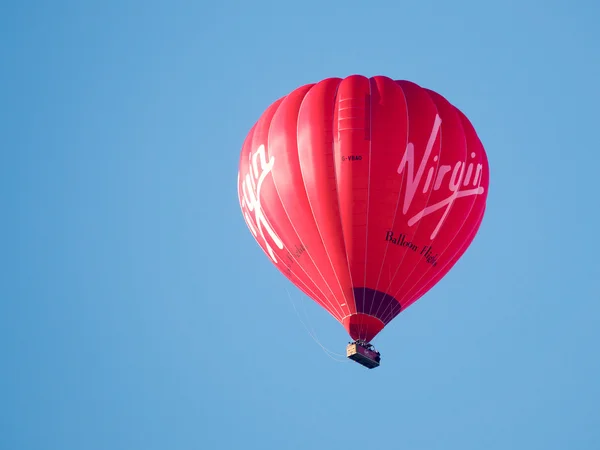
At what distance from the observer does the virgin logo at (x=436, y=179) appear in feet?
103

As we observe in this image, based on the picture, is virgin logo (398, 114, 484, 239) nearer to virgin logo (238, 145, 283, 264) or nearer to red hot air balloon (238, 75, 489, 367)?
red hot air balloon (238, 75, 489, 367)

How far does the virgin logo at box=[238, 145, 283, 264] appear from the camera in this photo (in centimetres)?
3241

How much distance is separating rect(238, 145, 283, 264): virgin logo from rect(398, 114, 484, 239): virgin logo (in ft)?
10.6

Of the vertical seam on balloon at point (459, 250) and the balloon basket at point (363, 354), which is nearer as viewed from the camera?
the balloon basket at point (363, 354)

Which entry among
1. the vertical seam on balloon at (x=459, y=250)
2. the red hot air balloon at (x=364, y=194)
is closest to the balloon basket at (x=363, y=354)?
the red hot air balloon at (x=364, y=194)

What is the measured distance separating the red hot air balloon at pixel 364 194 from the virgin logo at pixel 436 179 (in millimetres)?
23

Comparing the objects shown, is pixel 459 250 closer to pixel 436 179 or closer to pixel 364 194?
pixel 436 179

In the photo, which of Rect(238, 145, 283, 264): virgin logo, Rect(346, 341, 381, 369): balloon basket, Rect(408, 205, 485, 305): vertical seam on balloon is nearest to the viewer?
Rect(346, 341, 381, 369): balloon basket

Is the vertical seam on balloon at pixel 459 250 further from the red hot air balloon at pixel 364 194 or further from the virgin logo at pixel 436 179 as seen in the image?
the virgin logo at pixel 436 179

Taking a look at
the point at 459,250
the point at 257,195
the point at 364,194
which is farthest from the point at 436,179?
the point at 257,195

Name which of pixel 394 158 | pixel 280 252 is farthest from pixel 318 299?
pixel 394 158

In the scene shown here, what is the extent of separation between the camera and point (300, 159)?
31.7 m

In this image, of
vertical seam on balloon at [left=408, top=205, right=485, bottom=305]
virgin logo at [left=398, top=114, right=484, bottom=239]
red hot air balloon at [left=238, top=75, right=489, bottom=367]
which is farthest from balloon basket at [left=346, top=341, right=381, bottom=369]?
virgin logo at [left=398, top=114, right=484, bottom=239]

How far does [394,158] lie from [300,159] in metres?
2.20
